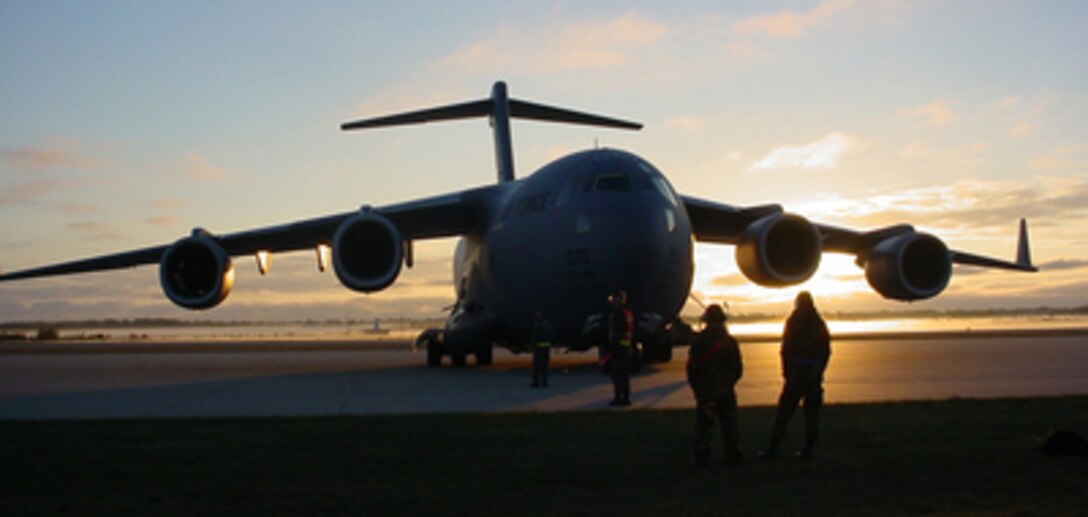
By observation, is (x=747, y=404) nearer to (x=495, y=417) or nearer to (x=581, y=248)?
(x=495, y=417)

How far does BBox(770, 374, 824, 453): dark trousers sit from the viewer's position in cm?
873

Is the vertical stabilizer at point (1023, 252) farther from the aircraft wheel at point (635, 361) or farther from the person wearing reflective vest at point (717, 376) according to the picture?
the person wearing reflective vest at point (717, 376)

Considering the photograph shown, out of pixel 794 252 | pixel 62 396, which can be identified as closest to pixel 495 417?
pixel 62 396

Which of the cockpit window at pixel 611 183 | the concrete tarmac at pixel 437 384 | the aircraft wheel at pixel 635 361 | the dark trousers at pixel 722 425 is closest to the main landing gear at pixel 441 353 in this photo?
the concrete tarmac at pixel 437 384

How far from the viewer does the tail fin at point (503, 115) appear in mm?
27625

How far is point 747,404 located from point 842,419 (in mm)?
2154

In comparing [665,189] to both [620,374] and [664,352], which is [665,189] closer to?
[664,352]

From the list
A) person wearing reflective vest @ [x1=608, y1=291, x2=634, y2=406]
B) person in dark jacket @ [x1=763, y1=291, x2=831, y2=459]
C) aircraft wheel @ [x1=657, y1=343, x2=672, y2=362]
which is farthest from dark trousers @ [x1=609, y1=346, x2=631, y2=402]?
aircraft wheel @ [x1=657, y1=343, x2=672, y2=362]

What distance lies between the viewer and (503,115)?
27.8 metres

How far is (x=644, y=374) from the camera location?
19.4 m

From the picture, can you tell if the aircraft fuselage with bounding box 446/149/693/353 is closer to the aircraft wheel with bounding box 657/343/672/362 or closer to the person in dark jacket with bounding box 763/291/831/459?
the aircraft wheel with bounding box 657/343/672/362

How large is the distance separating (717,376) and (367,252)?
508 inches

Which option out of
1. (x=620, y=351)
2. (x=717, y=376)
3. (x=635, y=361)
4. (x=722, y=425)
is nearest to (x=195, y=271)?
(x=635, y=361)

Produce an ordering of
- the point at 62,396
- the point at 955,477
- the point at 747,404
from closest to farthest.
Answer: the point at 955,477, the point at 747,404, the point at 62,396
